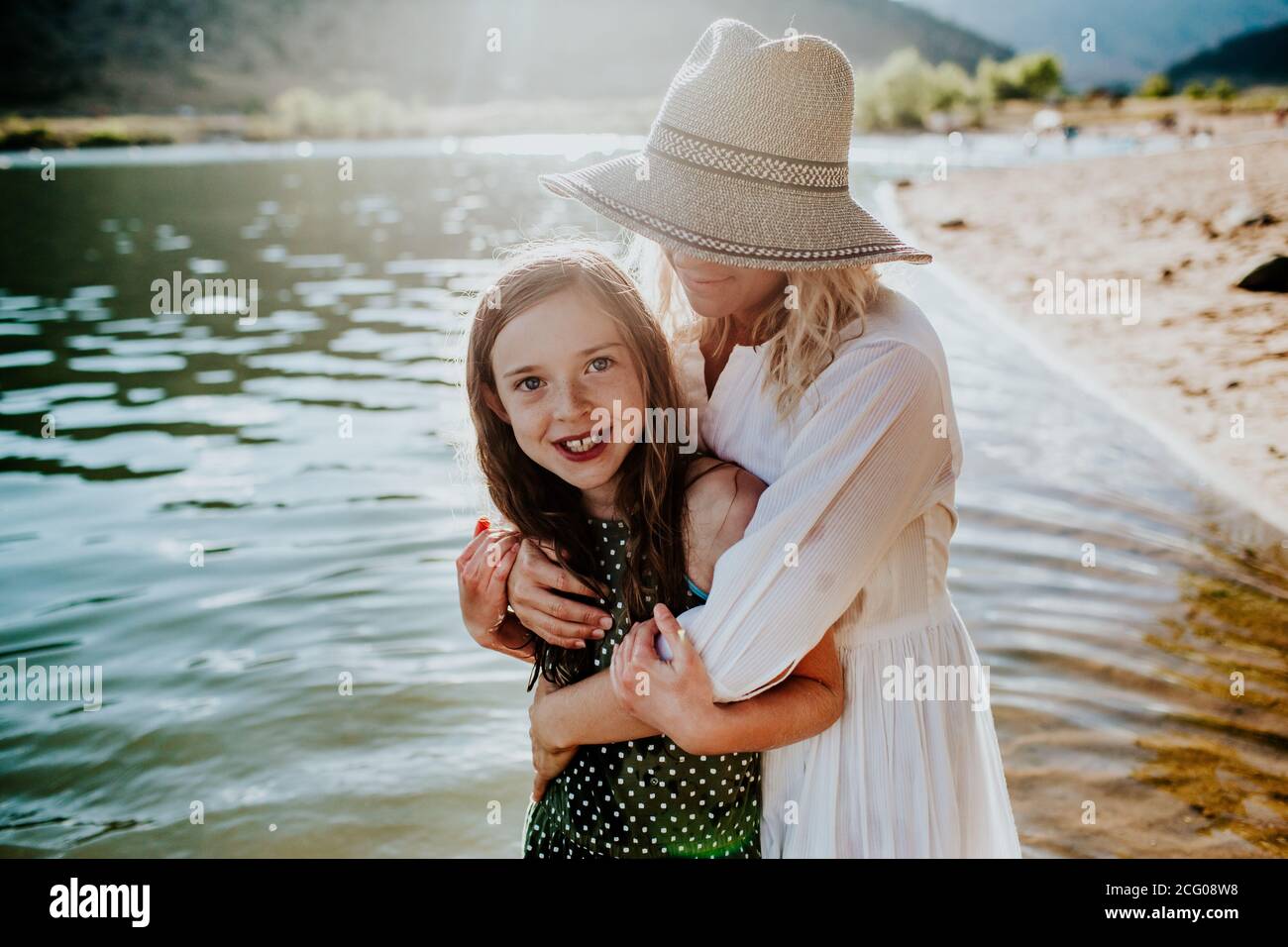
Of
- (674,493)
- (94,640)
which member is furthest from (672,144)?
(94,640)

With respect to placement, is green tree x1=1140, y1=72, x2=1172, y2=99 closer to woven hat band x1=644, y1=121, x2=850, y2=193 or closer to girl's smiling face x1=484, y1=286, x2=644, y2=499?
woven hat band x1=644, y1=121, x2=850, y2=193

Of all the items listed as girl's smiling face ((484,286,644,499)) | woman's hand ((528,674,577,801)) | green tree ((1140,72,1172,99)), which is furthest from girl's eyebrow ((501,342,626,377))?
green tree ((1140,72,1172,99))

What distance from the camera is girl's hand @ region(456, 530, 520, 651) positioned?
7.71ft

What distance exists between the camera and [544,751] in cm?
221

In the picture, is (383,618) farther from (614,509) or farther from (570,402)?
(570,402)

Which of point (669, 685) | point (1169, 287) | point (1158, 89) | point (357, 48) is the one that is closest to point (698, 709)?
point (669, 685)

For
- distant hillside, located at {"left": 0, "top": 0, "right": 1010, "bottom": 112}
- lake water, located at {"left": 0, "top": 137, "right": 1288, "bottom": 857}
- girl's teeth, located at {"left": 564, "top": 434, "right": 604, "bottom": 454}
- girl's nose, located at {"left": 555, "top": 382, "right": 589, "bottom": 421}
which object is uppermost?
distant hillside, located at {"left": 0, "top": 0, "right": 1010, "bottom": 112}

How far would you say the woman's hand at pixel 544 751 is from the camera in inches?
85.7

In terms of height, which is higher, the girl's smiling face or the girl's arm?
the girl's smiling face

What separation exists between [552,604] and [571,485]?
1.01 feet

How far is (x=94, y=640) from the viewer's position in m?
5.49

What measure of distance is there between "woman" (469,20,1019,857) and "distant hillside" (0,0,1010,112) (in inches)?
3993

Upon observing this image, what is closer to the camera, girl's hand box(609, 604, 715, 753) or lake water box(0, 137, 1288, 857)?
girl's hand box(609, 604, 715, 753)

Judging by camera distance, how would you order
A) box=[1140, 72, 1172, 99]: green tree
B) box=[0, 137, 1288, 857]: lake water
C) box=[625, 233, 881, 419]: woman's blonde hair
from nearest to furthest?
box=[625, 233, 881, 419]: woman's blonde hair
box=[0, 137, 1288, 857]: lake water
box=[1140, 72, 1172, 99]: green tree
